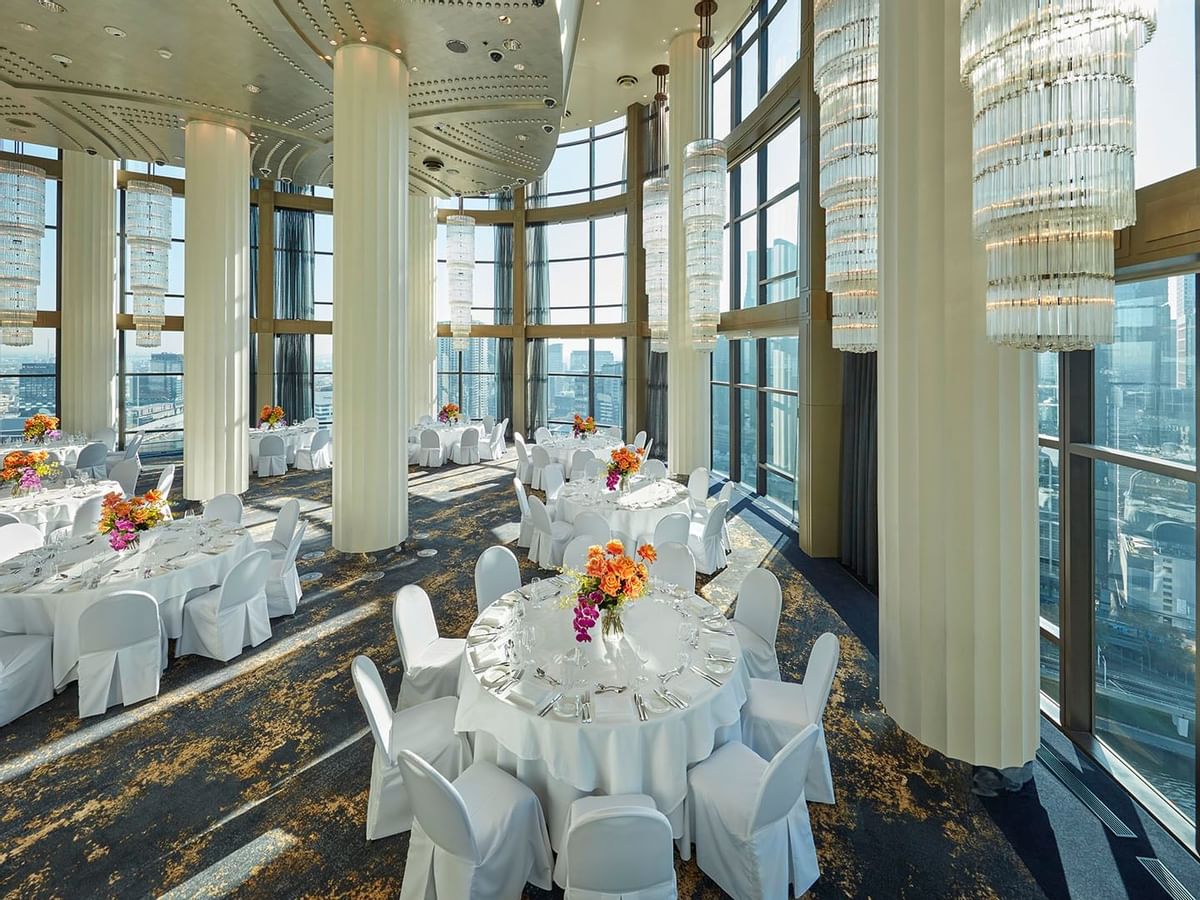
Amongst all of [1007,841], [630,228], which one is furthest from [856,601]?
[630,228]

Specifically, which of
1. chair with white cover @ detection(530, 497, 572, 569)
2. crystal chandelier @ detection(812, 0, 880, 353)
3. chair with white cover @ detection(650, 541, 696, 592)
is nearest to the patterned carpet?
chair with white cover @ detection(650, 541, 696, 592)

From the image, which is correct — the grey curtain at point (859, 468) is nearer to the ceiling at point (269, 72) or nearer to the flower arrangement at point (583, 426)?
the ceiling at point (269, 72)

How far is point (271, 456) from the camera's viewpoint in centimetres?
1302

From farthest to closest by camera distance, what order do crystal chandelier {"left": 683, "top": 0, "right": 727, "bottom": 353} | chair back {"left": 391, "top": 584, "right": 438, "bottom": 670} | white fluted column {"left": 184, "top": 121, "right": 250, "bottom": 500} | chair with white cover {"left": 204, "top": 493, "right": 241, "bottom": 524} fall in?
1. white fluted column {"left": 184, "top": 121, "right": 250, "bottom": 500}
2. crystal chandelier {"left": 683, "top": 0, "right": 727, "bottom": 353}
3. chair with white cover {"left": 204, "top": 493, "right": 241, "bottom": 524}
4. chair back {"left": 391, "top": 584, "right": 438, "bottom": 670}

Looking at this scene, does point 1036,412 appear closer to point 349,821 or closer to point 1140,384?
point 1140,384

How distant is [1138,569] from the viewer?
3.61m

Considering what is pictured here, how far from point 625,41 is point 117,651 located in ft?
40.9

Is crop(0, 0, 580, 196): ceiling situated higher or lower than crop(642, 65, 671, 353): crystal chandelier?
higher

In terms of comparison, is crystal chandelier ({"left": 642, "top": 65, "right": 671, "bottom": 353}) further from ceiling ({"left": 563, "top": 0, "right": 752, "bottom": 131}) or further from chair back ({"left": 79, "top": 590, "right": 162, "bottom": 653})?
chair back ({"left": 79, "top": 590, "right": 162, "bottom": 653})

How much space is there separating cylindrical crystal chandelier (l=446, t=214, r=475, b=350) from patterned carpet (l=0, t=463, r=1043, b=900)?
380 inches

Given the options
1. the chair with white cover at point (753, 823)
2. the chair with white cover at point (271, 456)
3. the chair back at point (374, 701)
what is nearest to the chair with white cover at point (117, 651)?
the chair back at point (374, 701)

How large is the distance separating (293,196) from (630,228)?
9556mm

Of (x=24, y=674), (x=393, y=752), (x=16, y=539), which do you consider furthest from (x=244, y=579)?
(x=16, y=539)

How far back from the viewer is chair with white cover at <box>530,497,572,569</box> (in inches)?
285
